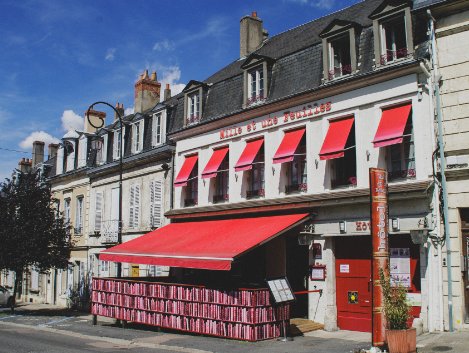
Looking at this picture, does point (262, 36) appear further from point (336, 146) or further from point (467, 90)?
point (467, 90)

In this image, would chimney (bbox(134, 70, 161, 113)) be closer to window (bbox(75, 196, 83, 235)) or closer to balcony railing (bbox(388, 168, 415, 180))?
window (bbox(75, 196, 83, 235))

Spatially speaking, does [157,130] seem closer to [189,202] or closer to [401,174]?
[189,202]

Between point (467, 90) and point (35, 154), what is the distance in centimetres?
3145

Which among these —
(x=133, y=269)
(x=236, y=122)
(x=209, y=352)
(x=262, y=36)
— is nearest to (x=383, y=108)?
(x=236, y=122)

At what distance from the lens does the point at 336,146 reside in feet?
45.9

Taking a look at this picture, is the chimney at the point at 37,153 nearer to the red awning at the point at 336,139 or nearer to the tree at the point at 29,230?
the tree at the point at 29,230

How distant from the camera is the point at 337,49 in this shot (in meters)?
15.0

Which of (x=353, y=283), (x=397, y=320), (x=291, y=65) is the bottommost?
(x=397, y=320)

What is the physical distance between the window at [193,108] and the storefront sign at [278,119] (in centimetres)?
191

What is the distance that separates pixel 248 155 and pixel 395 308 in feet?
26.3

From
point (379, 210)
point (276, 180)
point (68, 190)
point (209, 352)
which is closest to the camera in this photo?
point (379, 210)

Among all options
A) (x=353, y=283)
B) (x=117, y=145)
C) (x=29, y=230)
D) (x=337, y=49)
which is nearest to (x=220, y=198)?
(x=353, y=283)

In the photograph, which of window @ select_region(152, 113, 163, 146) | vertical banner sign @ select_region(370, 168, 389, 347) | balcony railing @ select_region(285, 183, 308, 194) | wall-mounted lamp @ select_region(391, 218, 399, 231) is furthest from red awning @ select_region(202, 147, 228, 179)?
vertical banner sign @ select_region(370, 168, 389, 347)

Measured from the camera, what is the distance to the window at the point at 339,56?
14680mm
